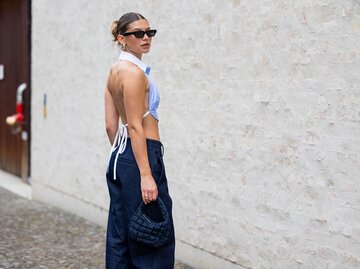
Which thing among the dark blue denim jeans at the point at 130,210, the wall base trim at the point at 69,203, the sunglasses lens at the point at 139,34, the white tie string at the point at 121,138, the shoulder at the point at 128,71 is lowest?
the wall base trim at the point at 69,203

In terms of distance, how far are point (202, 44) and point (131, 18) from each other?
131 centimetres

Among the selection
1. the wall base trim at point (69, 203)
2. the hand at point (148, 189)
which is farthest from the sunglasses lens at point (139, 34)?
the wall base trim at point (69, 203)

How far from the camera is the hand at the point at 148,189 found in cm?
337

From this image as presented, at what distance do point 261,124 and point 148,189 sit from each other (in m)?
1.15

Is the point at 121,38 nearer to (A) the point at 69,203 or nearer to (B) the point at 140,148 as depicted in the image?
(B) the point at 140,148

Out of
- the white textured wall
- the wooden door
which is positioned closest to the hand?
the white textured wall

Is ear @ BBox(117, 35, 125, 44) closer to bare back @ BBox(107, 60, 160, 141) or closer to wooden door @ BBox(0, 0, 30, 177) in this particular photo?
bare back @ BBox(107, 60, 160, 141)

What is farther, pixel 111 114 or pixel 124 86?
pixel 111 114

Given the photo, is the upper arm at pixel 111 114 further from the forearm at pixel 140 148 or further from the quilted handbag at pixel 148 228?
the quilted handbag at pixel 148 228

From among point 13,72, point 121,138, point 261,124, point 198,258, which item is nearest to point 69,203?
point 198,258

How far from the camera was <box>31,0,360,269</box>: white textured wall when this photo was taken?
3686 millimetres

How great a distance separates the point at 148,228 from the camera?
3.38 meters

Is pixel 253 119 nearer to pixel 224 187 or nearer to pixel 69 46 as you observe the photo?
pixel 224 187

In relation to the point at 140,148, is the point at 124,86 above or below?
above
